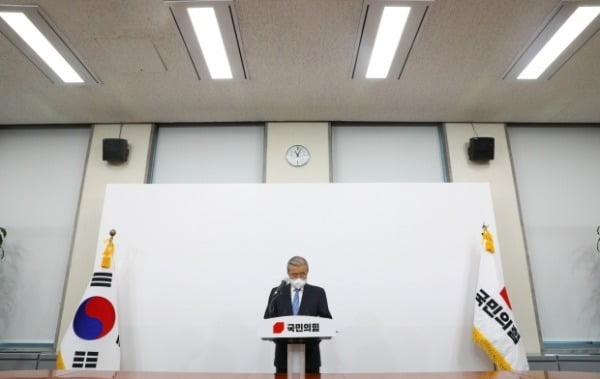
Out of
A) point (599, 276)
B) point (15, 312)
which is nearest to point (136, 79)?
point (15, 312)

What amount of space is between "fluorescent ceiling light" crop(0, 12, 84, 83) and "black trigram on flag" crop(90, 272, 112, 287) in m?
1.83

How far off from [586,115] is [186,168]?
4.57 metres

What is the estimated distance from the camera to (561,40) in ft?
9.58

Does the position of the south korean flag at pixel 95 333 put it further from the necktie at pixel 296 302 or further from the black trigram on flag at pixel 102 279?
the necktie at pixel 296 302

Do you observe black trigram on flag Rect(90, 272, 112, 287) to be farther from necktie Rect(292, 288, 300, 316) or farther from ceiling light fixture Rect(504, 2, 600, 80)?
ceiling light fixture Rect(504, 2, 600, 80)

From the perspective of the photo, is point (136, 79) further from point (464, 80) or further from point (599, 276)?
point (599, 276)

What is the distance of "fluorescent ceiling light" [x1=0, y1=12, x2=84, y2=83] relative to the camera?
2693 mm

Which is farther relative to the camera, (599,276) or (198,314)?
(599,276)

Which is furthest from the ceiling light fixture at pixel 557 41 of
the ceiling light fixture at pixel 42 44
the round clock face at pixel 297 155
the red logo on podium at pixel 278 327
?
the ceiling light fixture at pixel 42 44

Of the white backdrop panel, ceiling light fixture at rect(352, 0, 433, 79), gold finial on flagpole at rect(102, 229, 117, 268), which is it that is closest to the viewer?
ceiling light fixture at rect(352, 0, 433, 79)

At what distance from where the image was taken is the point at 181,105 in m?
3.85

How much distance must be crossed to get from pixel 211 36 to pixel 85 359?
279 cm

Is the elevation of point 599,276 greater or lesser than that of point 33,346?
greater

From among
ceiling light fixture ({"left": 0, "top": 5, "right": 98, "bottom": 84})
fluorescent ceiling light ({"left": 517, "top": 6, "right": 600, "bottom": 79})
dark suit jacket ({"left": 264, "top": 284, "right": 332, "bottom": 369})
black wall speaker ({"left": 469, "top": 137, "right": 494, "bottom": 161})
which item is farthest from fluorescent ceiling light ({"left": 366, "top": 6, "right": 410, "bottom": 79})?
ceiling light fixture ({"left": 0, "top": 5, "right": 98, "bottom": 84})
